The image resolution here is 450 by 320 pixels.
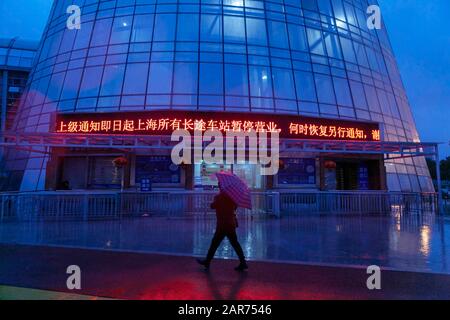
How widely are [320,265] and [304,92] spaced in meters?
18.5

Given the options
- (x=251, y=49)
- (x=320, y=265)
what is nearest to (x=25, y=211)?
(x=320, y=265)

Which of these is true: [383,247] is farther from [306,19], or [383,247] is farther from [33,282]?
[306,19]

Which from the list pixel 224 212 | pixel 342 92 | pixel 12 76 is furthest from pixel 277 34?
pixel 12 76

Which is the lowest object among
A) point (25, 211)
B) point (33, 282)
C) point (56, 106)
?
point (33, 282)

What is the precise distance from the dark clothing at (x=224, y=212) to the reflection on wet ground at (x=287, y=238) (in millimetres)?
1513

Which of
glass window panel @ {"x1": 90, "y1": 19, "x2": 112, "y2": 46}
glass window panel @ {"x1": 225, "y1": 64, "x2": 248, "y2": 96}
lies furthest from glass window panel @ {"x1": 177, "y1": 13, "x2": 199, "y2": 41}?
glass window panel @ {"x1": 90, "y1": 19, "x2": 112, "y2": 46}

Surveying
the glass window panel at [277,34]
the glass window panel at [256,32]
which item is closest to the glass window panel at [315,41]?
the glass window panel at [277,34]

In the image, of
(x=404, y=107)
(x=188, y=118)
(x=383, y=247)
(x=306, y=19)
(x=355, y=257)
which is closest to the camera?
(x=355, y=257)

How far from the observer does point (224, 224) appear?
6910mm

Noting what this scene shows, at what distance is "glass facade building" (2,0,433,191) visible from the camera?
22.4 m

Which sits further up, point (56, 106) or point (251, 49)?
point (251, 49)

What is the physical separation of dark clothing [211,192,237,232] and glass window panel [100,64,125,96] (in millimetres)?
17798

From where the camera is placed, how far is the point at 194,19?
25141mm

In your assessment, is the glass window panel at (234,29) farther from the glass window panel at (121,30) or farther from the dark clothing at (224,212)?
the dark clothing at (224,212)
